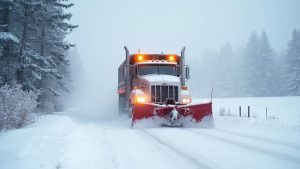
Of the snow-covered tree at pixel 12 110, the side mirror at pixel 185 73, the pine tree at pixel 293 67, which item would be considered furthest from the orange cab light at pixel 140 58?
the pine tree at pixel 293 67

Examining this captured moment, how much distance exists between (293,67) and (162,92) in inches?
1742

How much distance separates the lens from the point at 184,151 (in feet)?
25.5

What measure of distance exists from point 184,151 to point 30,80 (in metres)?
14.2

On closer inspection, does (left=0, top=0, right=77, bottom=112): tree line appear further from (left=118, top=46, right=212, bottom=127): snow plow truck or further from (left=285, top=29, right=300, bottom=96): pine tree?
(left=285, top=29, right=300, bottom=96): pine tree

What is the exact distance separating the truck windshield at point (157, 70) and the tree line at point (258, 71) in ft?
114

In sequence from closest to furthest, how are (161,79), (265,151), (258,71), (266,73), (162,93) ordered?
(265,151) < (162,93) < (161,79) < (266,73) < (258,71)

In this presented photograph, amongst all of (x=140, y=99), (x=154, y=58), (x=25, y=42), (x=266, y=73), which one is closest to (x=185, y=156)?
(x=140, y=99)

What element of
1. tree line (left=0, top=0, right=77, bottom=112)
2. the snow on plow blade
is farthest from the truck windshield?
tree line (left=0, top=0, right=77, bottom=112)

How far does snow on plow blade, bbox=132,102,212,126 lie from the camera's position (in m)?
13.9

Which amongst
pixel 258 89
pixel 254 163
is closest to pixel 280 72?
pixel 258 89

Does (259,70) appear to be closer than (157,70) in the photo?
No

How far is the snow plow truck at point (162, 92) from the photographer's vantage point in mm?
13914

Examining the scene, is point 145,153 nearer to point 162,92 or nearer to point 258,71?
point 162,92

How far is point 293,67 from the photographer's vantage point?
173ft
